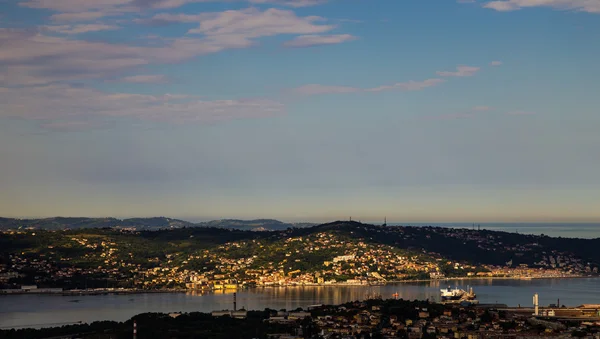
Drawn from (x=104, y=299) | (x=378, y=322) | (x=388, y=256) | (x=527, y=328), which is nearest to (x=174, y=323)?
(x=378, y=322)

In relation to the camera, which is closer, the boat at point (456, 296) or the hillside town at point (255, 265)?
the boat at point (456, 296)

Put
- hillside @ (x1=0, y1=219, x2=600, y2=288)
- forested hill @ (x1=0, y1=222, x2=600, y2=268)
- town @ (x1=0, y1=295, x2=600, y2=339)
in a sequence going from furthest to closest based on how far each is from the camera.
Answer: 1. forested hill @ (x1=0, y1=222, x2=600, y2=268)
2. hillside @ (x1=0, y1=219, x2=600, y2=288)
3. town @ (x1=0, y1=295, x2=600, y2=339)

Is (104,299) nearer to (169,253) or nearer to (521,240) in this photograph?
(169,253)

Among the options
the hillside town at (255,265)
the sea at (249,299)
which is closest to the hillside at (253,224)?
the hillside town at (255,265)

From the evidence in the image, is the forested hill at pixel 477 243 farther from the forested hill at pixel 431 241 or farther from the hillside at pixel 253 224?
the hillside at pixel 253 224

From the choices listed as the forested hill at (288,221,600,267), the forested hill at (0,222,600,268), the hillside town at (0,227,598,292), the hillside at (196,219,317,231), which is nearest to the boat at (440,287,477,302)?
the hillside town at (0,227,598,292)

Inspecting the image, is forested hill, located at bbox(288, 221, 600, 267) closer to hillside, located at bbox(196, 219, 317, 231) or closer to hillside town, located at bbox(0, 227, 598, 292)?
hillside town, located at bbox(0, 227, 598, 292)
